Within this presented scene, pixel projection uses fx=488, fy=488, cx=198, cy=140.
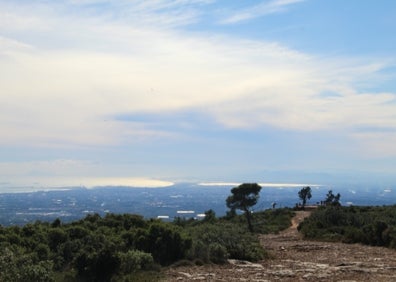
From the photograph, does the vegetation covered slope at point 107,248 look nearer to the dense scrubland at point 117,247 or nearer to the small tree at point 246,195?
the dense scrubland at point 117,247

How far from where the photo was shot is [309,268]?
64.6ft

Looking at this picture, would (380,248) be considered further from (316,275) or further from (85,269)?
(85,269)

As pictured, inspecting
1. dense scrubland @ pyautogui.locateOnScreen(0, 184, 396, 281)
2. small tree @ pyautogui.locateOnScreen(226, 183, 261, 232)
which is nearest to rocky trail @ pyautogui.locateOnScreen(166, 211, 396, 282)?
dense scrubland @ pyautogui.locateOnScreen(0, 184, 396, 281)

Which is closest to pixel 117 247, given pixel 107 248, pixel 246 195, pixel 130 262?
pixel 130 262

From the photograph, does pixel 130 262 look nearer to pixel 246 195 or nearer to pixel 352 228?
pixel 352 228

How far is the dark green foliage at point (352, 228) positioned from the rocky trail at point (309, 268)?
242cm

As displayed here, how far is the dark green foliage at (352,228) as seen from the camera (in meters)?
29.3

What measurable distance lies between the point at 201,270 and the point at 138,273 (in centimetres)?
310

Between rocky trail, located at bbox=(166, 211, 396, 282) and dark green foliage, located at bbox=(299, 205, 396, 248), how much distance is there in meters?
2.42

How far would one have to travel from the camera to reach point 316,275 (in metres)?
18.0

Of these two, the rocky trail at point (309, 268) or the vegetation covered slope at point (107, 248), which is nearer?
the vegetation covered slope at point (107, 248)

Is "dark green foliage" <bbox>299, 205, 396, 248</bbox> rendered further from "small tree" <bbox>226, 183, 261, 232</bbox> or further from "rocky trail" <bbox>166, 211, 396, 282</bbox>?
"small tree" <bbox>226, 183, 261, 232</bbox>

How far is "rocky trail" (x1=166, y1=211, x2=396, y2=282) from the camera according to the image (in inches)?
688

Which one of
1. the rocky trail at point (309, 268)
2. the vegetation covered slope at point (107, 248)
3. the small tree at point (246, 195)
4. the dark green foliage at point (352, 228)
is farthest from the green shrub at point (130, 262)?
the small tree at point (246, 195)
